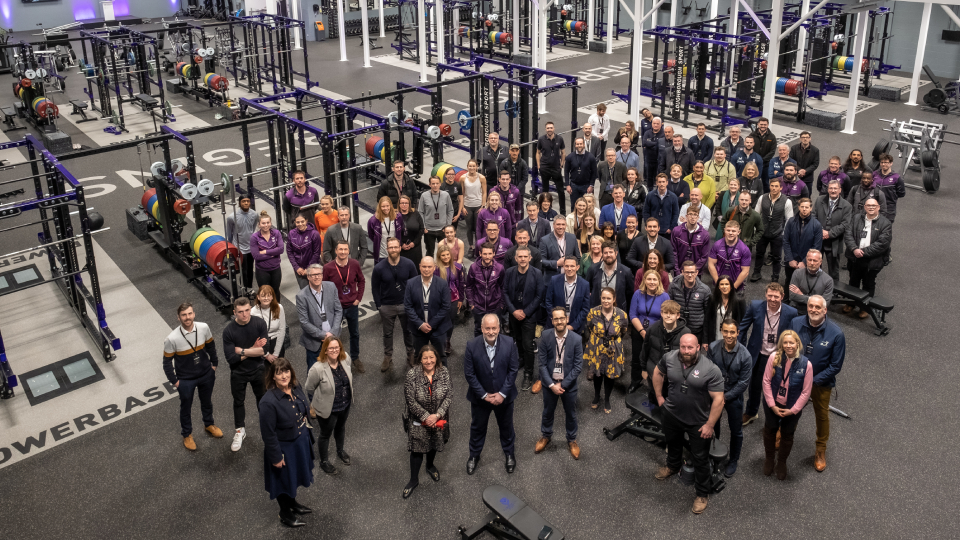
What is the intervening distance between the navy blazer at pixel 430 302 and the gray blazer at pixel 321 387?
129 cm

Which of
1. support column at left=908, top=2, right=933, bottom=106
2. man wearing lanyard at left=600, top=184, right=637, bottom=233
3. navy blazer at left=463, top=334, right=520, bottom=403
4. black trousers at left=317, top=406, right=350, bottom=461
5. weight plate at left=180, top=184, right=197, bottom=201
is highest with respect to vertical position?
support column at left=908, top=2, right=933, bottom=106

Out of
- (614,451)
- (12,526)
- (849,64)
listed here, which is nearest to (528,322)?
(614,451)

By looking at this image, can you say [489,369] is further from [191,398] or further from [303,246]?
[303,246]

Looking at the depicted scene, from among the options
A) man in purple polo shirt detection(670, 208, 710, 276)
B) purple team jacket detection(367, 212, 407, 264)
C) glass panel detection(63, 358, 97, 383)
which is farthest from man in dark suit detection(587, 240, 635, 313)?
glass panel detection(63, 358, 97, 383)

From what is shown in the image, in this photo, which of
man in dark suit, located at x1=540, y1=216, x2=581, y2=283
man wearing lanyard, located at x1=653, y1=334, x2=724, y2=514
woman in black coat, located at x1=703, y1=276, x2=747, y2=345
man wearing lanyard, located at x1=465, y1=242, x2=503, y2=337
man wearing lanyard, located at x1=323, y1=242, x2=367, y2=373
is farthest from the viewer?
man in dark suit, located at x1=540, y1=216, x2=581, y2=283

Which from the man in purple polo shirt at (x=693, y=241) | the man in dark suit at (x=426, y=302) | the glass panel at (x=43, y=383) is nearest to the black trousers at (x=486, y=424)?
the man in dark suit at (x=426, y=302)

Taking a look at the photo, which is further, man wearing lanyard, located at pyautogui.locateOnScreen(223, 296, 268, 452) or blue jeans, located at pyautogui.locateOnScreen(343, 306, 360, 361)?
blue jeans, located at pyautogui.locateOnScreen(343, 306, 360, 361)

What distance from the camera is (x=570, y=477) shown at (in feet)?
21.4

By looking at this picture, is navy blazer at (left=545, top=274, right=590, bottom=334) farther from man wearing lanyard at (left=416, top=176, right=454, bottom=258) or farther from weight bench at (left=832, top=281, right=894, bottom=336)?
weight bench at (left=832, top=281, right=894, bottom=336)

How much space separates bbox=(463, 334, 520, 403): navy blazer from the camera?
615 cm

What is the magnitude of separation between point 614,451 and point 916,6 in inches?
789

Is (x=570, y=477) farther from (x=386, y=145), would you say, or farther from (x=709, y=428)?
(x=386, y=145)

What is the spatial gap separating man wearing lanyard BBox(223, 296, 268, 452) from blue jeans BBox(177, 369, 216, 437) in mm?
230

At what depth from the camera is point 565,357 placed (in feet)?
21.0
